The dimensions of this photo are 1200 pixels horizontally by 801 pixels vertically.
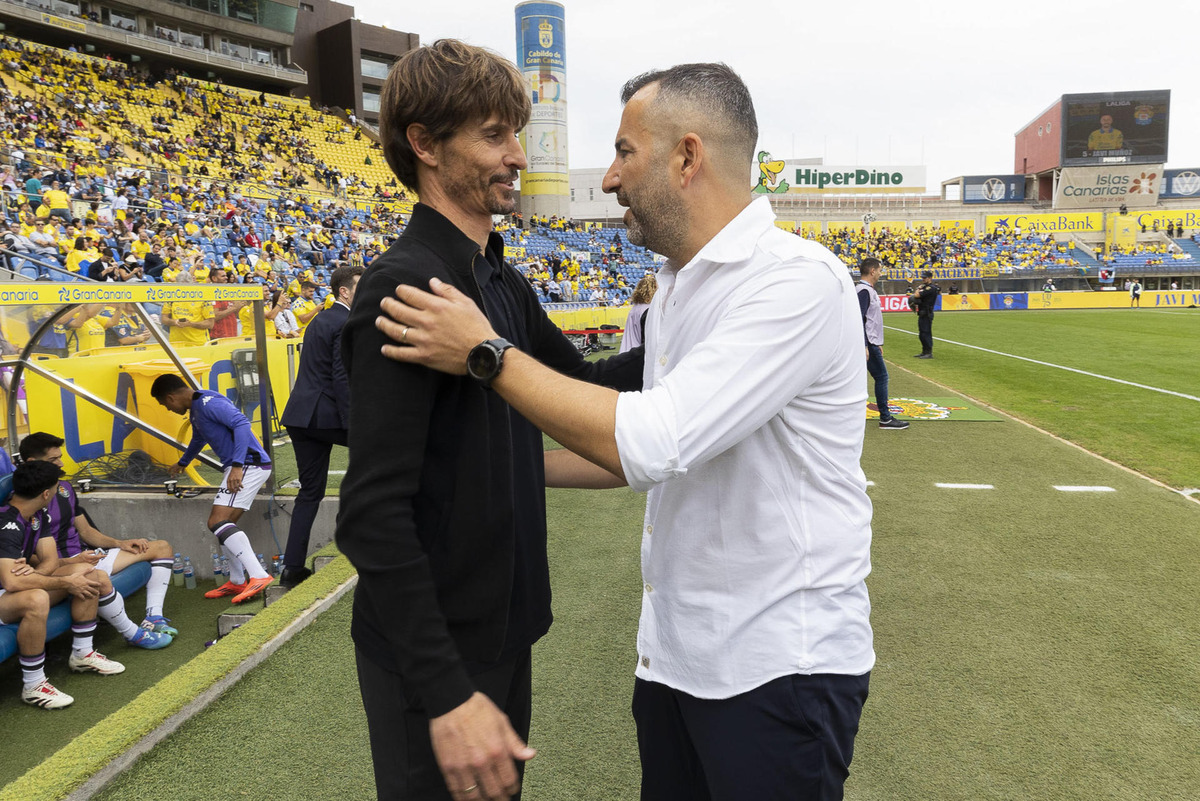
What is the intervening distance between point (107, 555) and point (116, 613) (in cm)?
55

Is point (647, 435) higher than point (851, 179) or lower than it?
lower

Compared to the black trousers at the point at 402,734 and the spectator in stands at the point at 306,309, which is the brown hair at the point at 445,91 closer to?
the black trousers at the point at 402,734

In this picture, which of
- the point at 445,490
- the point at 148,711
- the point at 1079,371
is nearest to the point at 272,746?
the point at 148,711

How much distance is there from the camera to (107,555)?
5.07 meters

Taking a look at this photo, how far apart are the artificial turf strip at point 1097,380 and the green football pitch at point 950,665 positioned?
824 millimetres

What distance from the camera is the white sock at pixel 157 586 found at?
515 cm

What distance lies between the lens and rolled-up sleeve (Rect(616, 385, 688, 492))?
1.21 metres

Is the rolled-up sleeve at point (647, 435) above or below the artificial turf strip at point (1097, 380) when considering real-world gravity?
above

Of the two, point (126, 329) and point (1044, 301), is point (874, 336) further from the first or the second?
point (1044, 301)

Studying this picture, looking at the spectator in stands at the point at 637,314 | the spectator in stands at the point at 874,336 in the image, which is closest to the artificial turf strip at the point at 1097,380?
the spectator in stands at the point at 874,336

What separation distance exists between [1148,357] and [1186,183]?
6107 centimetres

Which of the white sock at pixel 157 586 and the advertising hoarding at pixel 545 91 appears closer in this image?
the white sock at pixel 157 586

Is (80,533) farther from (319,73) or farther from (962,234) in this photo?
(962,234)

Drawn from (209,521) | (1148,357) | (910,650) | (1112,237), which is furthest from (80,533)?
(1112,237)
